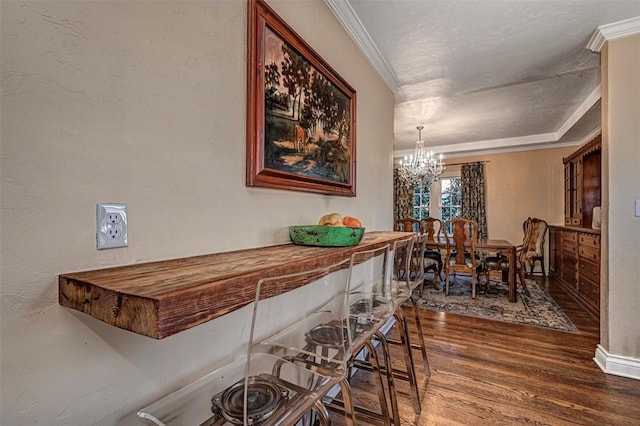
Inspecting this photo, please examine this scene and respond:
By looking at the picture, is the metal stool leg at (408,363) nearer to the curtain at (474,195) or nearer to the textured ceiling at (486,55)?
the textured ceiling at (486,55)

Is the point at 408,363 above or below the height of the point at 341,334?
below

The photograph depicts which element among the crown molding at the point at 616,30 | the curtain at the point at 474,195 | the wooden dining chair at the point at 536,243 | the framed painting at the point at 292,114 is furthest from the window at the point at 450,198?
the framed painting at the point at 292,114

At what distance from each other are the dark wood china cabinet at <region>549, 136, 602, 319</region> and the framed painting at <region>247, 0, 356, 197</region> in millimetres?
3178

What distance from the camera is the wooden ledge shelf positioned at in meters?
0.53

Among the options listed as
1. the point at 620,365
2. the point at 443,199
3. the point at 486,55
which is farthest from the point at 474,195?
→ the point at 620,365

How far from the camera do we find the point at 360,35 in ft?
7.08

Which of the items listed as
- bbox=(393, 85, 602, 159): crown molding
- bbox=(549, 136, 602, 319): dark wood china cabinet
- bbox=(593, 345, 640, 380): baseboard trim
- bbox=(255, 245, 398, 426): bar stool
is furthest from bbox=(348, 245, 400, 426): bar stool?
bbox=(393, 85, 602, 159): crown molding

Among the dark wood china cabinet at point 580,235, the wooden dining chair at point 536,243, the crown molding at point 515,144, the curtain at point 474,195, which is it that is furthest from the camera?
the curtain at point 474,195

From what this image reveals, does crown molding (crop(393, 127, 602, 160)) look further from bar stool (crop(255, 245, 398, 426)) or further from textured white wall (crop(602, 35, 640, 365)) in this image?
bar stool (crop(255, 245, 398, 426))

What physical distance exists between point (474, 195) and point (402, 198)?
149cm

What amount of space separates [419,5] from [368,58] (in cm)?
59

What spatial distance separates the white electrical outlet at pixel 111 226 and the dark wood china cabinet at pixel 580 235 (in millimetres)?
4154

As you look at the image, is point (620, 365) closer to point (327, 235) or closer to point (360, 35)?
point (327, 235)

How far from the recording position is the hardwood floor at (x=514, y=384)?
5.65 ft
